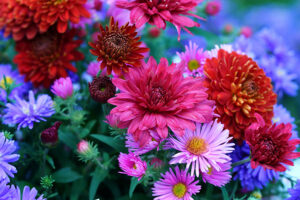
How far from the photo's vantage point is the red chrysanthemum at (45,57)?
0.63m

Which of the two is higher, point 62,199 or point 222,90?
point 222,90

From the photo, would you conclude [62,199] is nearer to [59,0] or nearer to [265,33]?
[59,0]

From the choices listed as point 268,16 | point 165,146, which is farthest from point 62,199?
point 268,16

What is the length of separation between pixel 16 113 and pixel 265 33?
1.91 feet

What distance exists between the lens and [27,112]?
0.52 m

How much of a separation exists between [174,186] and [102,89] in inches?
6.8

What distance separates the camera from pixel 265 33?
788 millimetres

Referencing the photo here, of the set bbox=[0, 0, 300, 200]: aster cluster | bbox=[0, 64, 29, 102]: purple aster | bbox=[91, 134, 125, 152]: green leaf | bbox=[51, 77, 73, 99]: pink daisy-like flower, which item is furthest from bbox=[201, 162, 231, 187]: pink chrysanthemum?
bbox=[0, 64, 29, 102]: purple aster

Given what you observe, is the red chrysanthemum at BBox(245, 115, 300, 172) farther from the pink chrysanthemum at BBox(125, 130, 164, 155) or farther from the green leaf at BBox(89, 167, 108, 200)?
the green leaf at BBox(89, 167, 108, 200)

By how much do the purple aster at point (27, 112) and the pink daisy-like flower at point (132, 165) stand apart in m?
0.15

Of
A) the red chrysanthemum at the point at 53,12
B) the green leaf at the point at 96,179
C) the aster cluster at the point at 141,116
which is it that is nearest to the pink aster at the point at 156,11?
the aster cluster at the point at 141,116

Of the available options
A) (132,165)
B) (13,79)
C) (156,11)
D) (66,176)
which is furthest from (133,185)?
(13,79)

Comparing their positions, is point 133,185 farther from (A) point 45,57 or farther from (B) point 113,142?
(A) point 45,57

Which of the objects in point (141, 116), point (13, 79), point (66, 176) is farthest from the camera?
point (13, 79)
